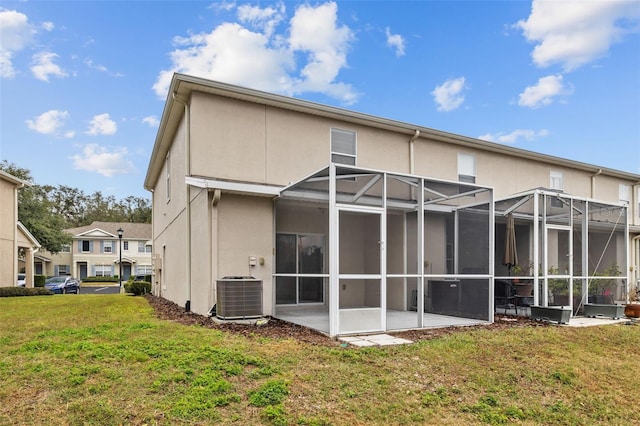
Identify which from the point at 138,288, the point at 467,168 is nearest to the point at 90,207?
the point at 138,288

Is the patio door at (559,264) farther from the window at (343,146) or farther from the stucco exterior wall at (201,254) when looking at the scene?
the stucco exterior wall at (201,254)

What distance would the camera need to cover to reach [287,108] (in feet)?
31.8

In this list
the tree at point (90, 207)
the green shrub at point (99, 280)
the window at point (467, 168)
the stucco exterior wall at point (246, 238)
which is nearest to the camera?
the stucco exterior wall at point (246, 238)

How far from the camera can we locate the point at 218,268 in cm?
855

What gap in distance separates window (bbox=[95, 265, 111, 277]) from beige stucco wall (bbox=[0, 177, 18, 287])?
23.0m

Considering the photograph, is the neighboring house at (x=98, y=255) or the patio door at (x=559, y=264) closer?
the patio door at (x=559, y=264)

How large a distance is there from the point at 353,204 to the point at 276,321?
306 cm

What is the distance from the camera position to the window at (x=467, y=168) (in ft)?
41.2

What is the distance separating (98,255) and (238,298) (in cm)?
3802

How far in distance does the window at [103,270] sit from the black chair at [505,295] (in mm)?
39586

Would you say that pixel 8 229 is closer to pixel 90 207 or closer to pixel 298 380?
pixel 298 380

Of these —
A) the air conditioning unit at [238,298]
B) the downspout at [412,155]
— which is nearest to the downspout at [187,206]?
the air conditioning unit at [238,298]

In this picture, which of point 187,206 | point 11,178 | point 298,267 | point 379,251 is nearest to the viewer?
point 379,251

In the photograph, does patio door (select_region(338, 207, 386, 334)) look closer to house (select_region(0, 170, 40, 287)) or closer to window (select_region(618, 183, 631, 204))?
window (select_region(618, 183, 631, 204))
